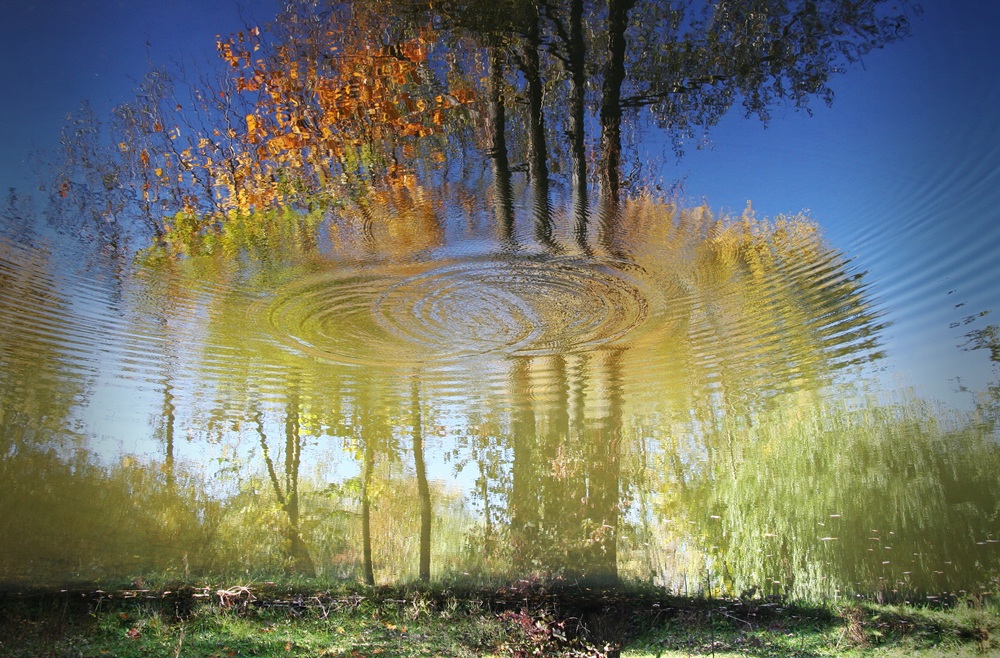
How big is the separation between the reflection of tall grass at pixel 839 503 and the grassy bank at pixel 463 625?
0.29 metres

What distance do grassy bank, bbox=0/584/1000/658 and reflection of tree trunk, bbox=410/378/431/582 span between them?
1.52 ft

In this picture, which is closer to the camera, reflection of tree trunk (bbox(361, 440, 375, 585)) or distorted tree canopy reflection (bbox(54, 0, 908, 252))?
distorted tree canopy reflection (bbox(54, 0, 908, 252))

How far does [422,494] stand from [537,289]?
3.54m

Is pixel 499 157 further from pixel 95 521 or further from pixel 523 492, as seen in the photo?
pixel 95 521

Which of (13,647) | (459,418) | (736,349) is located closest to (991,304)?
(736,349)

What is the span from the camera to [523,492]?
5.52m

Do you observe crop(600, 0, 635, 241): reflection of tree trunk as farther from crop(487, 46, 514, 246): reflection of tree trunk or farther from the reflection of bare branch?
the reflection of bare branch

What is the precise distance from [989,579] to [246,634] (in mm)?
5169

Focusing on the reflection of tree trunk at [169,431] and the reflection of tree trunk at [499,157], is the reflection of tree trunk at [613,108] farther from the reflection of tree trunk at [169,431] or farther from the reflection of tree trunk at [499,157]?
the reflection of tree trunk at [169,431]

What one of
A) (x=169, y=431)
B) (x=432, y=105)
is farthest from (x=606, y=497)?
(x=432, y=105)

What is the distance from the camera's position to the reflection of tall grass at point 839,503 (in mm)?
4430

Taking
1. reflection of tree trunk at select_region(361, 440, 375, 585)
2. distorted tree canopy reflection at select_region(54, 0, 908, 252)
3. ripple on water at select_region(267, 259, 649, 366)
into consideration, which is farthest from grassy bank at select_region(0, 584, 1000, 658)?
distorted tree canopy reflection at select_region(54, 0, 908, 252)

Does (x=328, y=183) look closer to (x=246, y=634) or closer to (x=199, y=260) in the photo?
(x=199, y=260)

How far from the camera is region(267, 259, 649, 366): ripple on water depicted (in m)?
Result: 2.66
